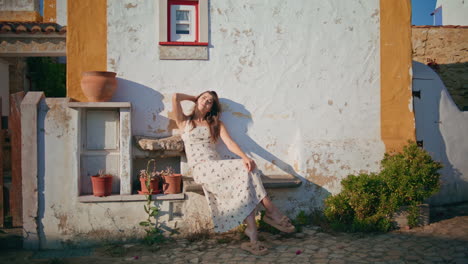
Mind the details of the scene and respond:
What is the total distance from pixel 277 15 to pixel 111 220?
3619mm

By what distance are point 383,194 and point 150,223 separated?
3.12 meters

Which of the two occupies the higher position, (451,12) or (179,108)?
(451,12)

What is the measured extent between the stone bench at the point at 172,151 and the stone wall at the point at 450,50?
6949 mm

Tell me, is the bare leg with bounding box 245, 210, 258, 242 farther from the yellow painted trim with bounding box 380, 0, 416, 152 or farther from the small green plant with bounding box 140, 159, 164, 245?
the yellow painted trim with bounding box 380, 0, 416, 152

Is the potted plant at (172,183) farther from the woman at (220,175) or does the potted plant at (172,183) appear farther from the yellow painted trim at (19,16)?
the yellow painted trim at (19,16)

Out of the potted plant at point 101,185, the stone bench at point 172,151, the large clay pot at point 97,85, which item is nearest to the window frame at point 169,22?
the large clay pot at point 97,85

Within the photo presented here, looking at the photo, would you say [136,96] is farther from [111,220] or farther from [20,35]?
[20,35]

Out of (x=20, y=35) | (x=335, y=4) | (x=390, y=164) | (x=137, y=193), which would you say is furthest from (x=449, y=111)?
(x=20, y=35)

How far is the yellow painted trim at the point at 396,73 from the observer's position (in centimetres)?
517

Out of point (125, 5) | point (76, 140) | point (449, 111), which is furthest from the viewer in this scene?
point (449, 111)

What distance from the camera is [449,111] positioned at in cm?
611

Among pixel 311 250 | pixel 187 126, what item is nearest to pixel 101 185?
pixel 187 126

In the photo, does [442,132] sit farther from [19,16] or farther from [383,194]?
[19,16]

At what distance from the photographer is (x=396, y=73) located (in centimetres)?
520
